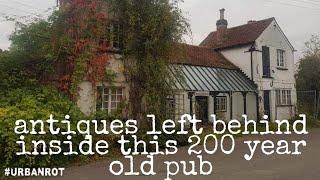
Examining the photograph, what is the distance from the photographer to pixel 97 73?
17.2 m

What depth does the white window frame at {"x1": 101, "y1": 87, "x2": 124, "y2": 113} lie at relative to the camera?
59.0ft

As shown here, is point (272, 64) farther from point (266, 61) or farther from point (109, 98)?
point (109, 98)

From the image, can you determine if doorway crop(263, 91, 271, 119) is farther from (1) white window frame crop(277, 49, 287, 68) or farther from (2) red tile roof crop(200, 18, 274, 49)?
(2) red tile roof crop(200, 18, 274, 49)

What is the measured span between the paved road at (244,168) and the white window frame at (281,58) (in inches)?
621

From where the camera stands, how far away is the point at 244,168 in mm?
11859

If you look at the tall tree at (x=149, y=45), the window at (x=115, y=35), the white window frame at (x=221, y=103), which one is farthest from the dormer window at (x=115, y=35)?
the white window frame at (x=221, y=103)

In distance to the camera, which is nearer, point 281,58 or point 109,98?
→ point 109,98

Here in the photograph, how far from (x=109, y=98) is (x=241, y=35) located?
15.2 metres

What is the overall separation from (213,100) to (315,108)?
10165 mm

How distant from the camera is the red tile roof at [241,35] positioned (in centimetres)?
2869

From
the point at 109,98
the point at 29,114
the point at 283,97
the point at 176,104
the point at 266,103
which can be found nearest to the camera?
the point at 29,114

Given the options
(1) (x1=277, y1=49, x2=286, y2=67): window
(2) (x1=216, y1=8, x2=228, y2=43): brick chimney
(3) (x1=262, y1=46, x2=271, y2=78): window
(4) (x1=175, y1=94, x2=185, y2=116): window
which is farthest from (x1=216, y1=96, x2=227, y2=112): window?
(2) (x1=216, y1=8, x2=228, y2=43): brick chimney

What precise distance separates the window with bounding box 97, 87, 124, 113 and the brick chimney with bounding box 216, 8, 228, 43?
15.2 meters

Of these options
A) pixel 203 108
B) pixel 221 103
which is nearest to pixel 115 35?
pixel 203 108
